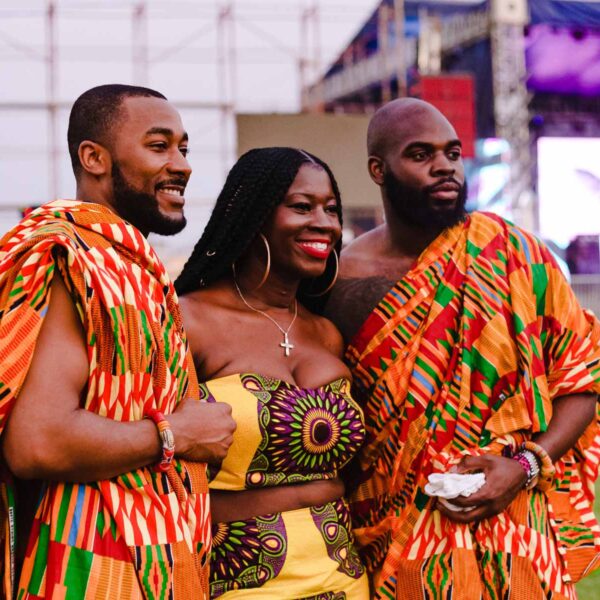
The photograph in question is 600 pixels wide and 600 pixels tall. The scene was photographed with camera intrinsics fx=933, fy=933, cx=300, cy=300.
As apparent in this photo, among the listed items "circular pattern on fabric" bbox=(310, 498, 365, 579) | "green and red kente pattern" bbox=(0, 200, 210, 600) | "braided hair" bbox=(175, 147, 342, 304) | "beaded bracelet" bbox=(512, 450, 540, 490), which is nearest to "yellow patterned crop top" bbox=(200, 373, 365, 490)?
"circular pattern on fabric" bbox=(310, 498, 365, 579)

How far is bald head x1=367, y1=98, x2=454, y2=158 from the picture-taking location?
381 cm

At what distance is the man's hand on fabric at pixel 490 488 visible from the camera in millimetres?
3037

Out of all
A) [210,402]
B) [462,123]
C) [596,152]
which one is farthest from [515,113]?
[210,402]

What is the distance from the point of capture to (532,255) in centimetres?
341

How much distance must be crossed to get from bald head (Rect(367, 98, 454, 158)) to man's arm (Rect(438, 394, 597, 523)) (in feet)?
4.23

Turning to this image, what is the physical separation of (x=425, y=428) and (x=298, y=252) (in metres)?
0.76

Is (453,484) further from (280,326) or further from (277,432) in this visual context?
(280,326)

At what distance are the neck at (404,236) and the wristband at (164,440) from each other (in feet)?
5.64

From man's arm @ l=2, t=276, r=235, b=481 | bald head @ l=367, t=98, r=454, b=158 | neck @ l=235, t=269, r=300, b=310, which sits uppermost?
bald head @ l=367, t=98, r=454, b=158

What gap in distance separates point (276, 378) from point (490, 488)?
79cm

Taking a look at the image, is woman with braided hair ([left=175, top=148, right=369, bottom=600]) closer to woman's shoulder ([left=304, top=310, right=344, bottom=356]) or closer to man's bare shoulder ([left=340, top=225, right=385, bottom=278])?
woman's shoulder ([left=304, top=310, right=344, bottom=356])

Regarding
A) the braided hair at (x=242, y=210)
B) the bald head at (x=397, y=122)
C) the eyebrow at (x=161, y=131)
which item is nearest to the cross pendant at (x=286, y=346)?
the braided hair at (x=242, y=210)

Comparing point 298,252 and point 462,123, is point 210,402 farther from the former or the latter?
point 462,123

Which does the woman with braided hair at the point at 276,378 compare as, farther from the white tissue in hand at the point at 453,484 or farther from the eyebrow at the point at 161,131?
the eyebrow at the point at 161,131
